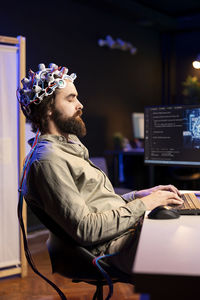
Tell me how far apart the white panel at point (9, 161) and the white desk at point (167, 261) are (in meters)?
1.94

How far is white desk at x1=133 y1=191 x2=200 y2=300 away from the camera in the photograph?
0.84m

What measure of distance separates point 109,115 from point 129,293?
3993 mm

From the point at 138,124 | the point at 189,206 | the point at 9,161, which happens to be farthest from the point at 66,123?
the point at 138,124

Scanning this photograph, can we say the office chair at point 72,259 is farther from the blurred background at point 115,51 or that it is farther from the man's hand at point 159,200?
the blurred background at point 115,51

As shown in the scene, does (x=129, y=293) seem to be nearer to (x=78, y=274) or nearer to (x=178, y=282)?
(x=78, y=274)

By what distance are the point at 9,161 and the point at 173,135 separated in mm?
1356

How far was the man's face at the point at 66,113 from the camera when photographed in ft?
5.90

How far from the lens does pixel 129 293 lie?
2.79 metres

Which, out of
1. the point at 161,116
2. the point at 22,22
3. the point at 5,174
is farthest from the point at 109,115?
the point at 161,116

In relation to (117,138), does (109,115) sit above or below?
above

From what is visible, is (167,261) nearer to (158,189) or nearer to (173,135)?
(158,189)

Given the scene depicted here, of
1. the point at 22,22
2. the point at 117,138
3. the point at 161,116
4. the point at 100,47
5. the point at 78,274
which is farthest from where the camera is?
the point at 100,47

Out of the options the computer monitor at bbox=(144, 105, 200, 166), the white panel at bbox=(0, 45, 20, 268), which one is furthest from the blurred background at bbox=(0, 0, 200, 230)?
the computer monitor at bbox=(144, 105, 200, 166)

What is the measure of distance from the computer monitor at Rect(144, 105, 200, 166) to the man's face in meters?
0.75
